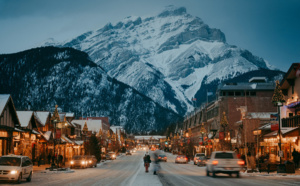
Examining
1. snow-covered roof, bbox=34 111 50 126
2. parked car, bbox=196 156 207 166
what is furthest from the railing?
snow-covered roof, bbox=34 111 50 126

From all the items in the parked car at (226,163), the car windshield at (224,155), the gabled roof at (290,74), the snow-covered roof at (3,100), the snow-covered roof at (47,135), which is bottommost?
the parked car at (226,163)

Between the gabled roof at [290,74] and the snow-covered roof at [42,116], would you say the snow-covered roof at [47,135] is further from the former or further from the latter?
the gabled roof at [290,74]

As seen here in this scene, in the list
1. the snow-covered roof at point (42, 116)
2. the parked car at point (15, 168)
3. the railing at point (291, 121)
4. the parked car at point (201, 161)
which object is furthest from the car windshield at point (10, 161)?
the snow-covered roof at point (42, 116)

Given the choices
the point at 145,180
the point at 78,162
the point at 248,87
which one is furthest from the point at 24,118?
the point at 248,87

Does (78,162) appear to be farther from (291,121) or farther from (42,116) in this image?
(291,121)

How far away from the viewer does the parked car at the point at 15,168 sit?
84.5 ft

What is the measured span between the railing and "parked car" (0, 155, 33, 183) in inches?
1136

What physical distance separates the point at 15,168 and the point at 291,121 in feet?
104

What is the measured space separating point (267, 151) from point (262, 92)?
4040 cm

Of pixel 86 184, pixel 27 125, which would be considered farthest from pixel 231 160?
pixel 27 125

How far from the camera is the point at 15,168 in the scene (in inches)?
1030

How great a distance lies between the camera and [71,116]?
9400 centimetres

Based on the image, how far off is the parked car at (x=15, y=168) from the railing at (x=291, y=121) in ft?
94.6

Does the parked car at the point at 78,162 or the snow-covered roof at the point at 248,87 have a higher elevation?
the snow-covered roof at the point at 248,87
